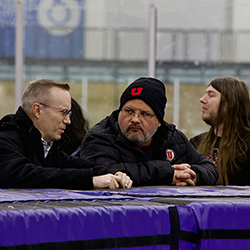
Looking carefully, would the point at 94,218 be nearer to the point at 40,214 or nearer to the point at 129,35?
the point at 40,214

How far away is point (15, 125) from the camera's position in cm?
209

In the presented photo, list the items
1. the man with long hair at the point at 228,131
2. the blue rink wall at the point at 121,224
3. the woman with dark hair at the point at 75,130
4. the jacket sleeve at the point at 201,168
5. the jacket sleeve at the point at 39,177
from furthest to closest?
1. the woman with dark hair at the point at 75,130
2. the man with long hair at the point at 228,131
3. the jacket sleeve at the point at 201,168
4. the jacket sleeve at the point at 39,177
5. the blue rink wall at the point at 121,224

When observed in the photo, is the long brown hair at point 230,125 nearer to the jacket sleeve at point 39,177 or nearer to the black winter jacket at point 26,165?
the black winter jacket at point 26,165

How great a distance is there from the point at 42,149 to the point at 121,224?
115cm

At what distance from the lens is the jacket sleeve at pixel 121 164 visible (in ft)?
7.46

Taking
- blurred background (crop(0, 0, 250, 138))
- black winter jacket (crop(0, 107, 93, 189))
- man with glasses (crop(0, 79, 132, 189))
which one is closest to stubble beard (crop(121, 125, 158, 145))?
man with glasses (crop(0, 79, 132, 189))

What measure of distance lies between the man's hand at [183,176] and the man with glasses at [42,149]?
14.9 inches

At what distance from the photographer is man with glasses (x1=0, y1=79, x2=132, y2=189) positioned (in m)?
1.86

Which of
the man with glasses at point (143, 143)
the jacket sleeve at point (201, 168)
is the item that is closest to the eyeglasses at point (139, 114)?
the man with glasses at point (143, 143)

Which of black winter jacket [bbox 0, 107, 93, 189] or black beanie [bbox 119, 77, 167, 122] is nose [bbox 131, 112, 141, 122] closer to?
black beanie [bbox 119, 77, 167, 122]

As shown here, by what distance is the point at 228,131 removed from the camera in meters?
3.37

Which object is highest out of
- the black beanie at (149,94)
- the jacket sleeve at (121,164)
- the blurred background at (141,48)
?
the blurred background at (141,48)

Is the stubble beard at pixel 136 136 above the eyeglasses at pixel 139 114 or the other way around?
the other way around

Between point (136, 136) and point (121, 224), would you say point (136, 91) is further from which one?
point (121, 224)
